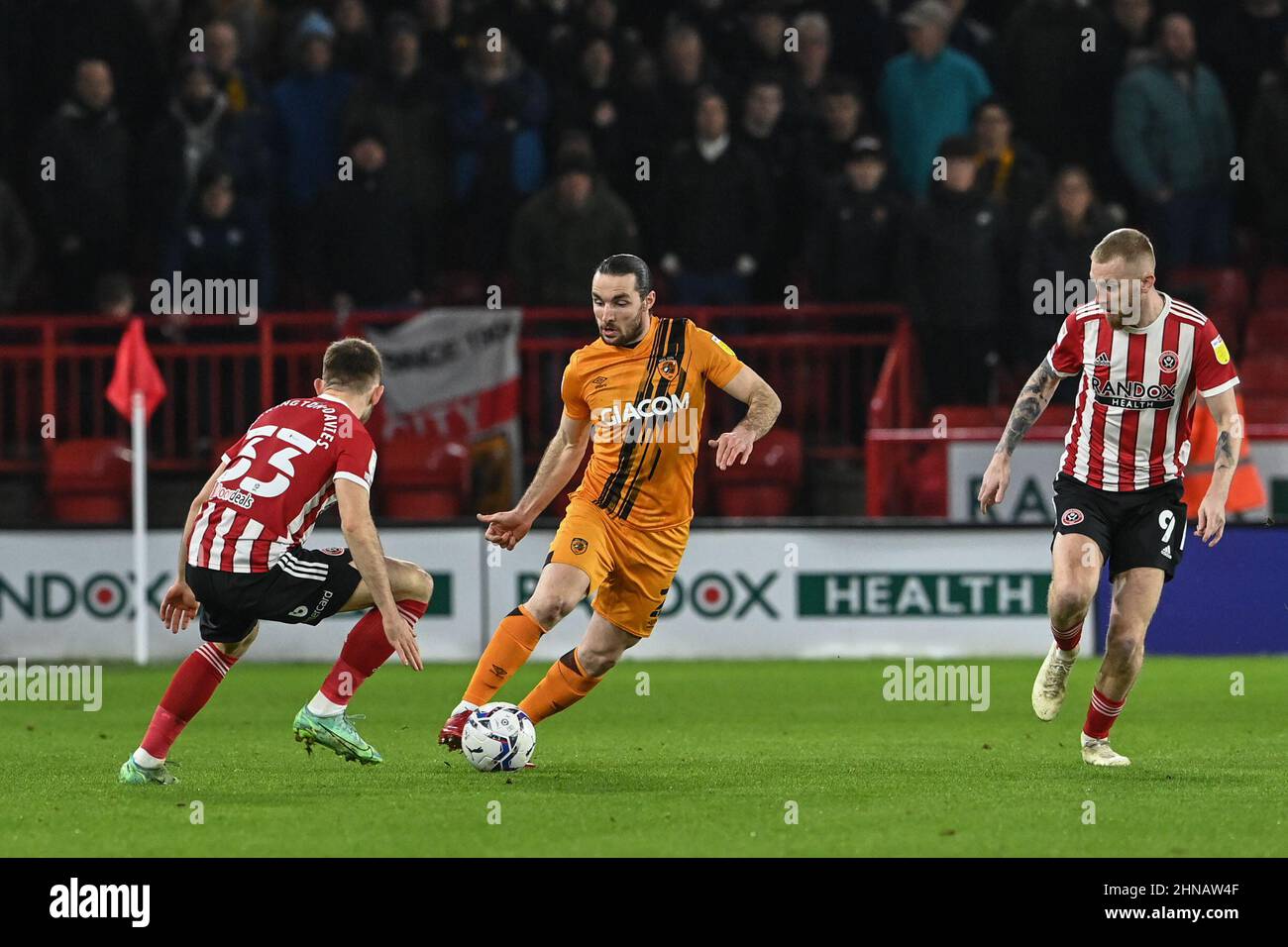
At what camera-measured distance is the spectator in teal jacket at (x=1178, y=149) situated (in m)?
15.8

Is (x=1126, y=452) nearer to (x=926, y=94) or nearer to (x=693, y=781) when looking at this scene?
(x=693, y=781)

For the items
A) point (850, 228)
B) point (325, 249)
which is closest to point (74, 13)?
point (325, 249)

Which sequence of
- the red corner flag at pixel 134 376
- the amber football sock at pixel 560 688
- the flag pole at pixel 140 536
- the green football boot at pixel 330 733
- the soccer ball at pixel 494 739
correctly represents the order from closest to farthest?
the soccer ball at pixel 494 739
the green football boot at pixel 330 733
the amber football sock at pixel 560 688
the flag pole at pixel 140 536
the red corner flag at pixel 134 376

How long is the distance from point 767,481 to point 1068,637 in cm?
684

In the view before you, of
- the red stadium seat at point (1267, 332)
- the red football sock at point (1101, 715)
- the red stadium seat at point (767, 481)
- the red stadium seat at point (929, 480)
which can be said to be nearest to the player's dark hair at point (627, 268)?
the red football sock at point (1101, 715)

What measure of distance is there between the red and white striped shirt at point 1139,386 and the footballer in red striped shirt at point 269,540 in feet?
9.00

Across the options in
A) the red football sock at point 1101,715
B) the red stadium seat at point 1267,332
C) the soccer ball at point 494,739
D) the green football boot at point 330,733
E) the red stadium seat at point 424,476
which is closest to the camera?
the soccer ball at point 494,739

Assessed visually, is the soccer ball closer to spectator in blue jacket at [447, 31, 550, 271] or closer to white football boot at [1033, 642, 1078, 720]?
white football boot at [1033, 642, 1078, 720]

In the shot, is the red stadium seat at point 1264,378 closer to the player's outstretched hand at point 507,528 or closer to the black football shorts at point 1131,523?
the black football shorts at point 1131,523

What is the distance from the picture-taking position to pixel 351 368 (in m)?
7.77

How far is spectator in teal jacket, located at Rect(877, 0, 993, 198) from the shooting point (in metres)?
15.6

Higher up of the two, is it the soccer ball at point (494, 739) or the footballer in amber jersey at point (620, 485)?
the footballer in amber jersey at point (620, 485)

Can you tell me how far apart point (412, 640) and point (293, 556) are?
720mm

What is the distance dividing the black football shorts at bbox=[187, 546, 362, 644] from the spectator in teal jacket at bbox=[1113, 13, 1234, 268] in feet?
31.9
